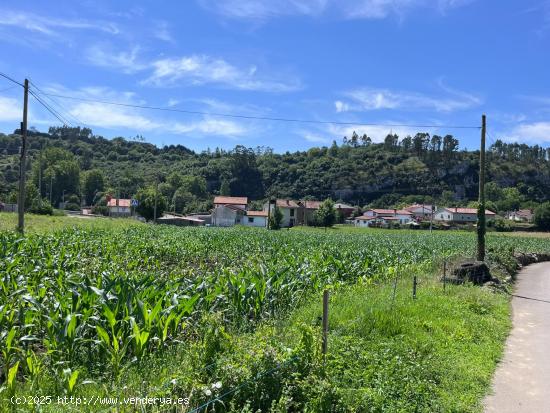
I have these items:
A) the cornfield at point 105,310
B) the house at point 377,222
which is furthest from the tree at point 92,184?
the cornfield at point 105,310

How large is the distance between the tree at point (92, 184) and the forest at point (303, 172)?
0.27m

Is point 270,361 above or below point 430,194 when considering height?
below

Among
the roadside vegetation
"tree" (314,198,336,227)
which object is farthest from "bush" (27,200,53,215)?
the roadside vegetation

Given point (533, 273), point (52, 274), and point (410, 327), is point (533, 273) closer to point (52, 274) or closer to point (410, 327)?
point (410, 327)

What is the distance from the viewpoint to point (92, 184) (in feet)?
393

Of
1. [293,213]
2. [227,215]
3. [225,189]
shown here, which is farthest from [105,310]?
[225,189]

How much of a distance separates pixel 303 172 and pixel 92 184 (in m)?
63.2

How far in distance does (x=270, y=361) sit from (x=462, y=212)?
115 m

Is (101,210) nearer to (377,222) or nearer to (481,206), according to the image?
(377,222)

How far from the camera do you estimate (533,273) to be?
78.0ft

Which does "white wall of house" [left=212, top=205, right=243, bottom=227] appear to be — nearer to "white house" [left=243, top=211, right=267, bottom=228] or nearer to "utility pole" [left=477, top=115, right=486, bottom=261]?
"white house" [left=243, top=211, right=267, bottom=228]

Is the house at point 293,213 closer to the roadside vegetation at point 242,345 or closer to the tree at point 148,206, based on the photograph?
the tree at point 148,206

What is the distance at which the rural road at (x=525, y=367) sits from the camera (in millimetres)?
5680

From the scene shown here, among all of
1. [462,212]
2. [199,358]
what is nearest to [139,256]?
[199,358]
